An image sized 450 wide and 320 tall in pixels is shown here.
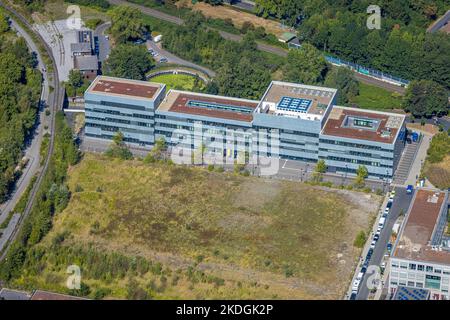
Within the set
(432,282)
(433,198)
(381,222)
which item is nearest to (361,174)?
(381,222)

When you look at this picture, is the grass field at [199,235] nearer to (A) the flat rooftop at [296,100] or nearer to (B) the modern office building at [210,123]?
(B) the modern office building at [210,123]

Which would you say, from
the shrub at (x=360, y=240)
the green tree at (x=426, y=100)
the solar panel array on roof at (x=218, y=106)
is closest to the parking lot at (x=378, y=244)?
the shrub at (x=360, y=240)

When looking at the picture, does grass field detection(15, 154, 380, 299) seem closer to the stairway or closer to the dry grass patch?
the stairway

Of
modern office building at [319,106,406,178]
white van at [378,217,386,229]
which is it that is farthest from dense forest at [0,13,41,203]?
white van at [378,217,386,229]

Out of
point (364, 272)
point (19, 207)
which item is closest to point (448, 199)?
point (364, 272)

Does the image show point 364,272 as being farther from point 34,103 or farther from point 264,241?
point 34,103

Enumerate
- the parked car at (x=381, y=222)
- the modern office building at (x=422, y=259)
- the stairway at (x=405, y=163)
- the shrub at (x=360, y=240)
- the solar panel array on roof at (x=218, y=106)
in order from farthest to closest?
the solar panel array on roof at (x=218, y=106) → the stairway at (x=405, y=163) → the parked car at (x=381, y=222) → the shrub at (x=360, y=240) → the modern office building at (x=422, y=259)

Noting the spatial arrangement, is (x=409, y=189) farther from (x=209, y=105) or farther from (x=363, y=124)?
(x=209, y=105)
